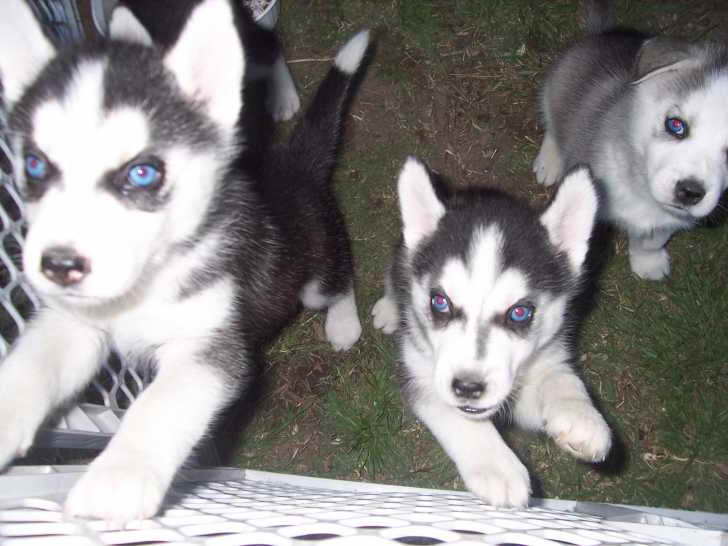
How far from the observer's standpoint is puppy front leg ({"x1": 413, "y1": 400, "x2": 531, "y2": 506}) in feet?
9.23

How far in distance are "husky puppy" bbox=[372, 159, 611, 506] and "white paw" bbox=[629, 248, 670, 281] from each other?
1475 millimetres

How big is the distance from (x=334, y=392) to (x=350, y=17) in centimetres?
300

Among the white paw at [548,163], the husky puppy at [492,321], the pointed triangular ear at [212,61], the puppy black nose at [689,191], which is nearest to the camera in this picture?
the pointed triangular ear at [212,61]

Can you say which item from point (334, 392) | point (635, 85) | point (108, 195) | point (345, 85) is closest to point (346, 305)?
point (334, 392)

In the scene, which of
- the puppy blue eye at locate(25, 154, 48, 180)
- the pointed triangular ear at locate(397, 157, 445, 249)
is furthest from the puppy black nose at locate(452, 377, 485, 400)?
the puppy blue eye at locate(25, 154, 48, 180)

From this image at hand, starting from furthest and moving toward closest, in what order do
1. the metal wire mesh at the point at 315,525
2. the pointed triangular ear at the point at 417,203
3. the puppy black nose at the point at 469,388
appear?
the pointed triangular ear at the point at 417,203, the puppy black nose at the point at 469,388, the metal wire mesh at the point at 315,525

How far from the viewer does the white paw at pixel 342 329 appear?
4488 mm

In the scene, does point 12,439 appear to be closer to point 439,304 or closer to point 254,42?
point 439,304

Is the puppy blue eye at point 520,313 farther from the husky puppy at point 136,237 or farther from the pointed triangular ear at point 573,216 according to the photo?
the husky puppy at point 136,237

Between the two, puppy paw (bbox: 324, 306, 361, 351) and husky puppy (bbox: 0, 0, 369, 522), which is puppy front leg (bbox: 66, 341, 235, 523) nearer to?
husky puppy (bbox: 0, 0, 369, 522)

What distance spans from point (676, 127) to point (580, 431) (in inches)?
68.9

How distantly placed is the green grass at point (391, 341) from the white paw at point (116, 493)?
2.37 metres

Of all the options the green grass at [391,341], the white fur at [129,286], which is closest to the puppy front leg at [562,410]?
the green grass at [391,341]

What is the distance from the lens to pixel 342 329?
14.8 ft
